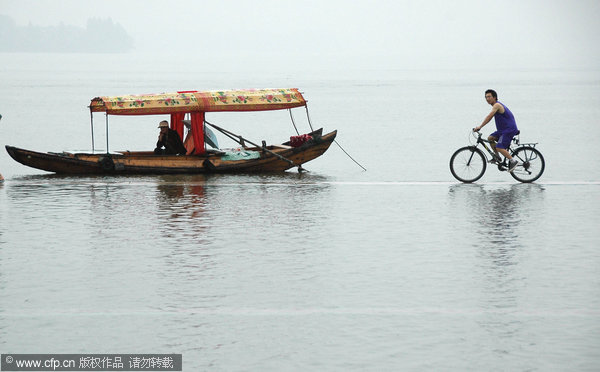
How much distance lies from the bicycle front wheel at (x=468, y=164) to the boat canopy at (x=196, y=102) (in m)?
4.09

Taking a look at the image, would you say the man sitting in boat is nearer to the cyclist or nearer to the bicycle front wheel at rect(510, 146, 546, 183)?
the cyclist

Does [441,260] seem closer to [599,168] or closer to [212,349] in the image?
[212,349]

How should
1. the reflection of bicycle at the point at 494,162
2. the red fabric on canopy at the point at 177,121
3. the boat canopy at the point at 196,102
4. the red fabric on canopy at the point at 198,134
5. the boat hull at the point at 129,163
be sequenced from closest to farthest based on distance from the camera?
1. the reflection of bicycle at the point at 494,162
2. the boat hull at the point at 129,163
3. the boat canopy at the point at 196,102
4. the red fabric on canopy at the point at 198,134
5. the red fabric on canopy at the point at 177,121

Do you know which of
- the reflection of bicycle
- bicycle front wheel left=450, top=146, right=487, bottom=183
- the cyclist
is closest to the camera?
the cyclist

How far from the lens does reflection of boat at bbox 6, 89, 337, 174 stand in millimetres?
20469

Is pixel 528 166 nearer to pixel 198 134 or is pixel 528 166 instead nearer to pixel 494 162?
pixel 494 162

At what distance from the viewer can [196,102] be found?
21.1 m

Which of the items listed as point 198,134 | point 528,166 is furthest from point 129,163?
point 528,166

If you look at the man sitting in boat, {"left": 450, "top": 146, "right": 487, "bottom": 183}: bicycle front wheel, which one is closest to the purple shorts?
{"left": 450, "top": 146, "right": 487, "bottom": 183}: bicycle front wheel

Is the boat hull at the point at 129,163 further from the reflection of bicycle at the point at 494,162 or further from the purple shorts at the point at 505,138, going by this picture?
the purple shorts at the point at 505,138

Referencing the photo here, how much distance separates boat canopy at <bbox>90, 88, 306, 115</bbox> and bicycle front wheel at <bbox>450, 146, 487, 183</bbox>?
409 centimetres

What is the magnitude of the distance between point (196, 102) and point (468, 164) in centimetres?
568

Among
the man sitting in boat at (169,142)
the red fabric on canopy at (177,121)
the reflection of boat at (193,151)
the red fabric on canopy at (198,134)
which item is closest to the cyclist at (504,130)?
the reflection of boat at (193,151)

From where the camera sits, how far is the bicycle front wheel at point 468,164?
19.0m
